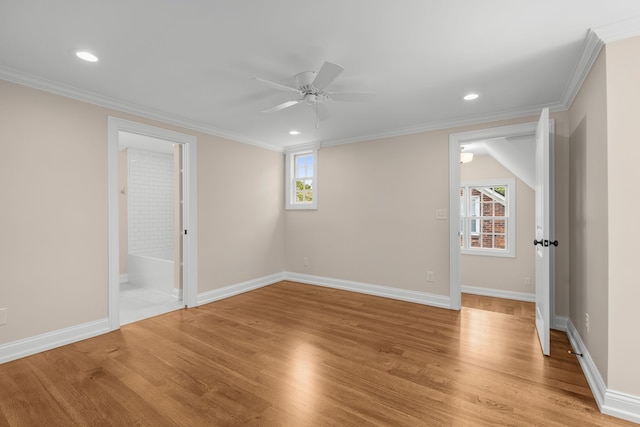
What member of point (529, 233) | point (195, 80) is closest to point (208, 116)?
point (195, 80)

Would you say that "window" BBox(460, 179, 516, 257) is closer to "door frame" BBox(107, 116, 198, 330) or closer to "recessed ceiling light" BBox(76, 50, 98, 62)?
"door frame" BBox(107, 116, 198, 330)

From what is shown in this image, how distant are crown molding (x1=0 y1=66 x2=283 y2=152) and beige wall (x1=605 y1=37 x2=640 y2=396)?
4.01 m

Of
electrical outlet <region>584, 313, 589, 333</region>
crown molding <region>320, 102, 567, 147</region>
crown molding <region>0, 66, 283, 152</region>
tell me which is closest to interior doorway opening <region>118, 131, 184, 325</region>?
crown molding <region>0, 66, 283, 152</region>

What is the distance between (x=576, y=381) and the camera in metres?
2.13

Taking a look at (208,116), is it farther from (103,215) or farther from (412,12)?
(412,12)

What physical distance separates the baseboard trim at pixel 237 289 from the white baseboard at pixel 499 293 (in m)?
3.15

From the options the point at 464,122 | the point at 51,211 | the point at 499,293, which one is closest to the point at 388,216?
the point at 464,122

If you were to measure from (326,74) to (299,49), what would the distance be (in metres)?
0.27

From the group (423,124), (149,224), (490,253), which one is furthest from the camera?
(149,224)

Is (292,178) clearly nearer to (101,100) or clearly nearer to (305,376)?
(101,100)

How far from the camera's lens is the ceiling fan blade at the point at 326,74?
77.6 inches

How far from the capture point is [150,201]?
19.5ft

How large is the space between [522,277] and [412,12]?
429cm

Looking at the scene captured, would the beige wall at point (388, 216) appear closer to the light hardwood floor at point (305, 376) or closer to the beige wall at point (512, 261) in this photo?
the light hardwood floor at point (305, 376)
